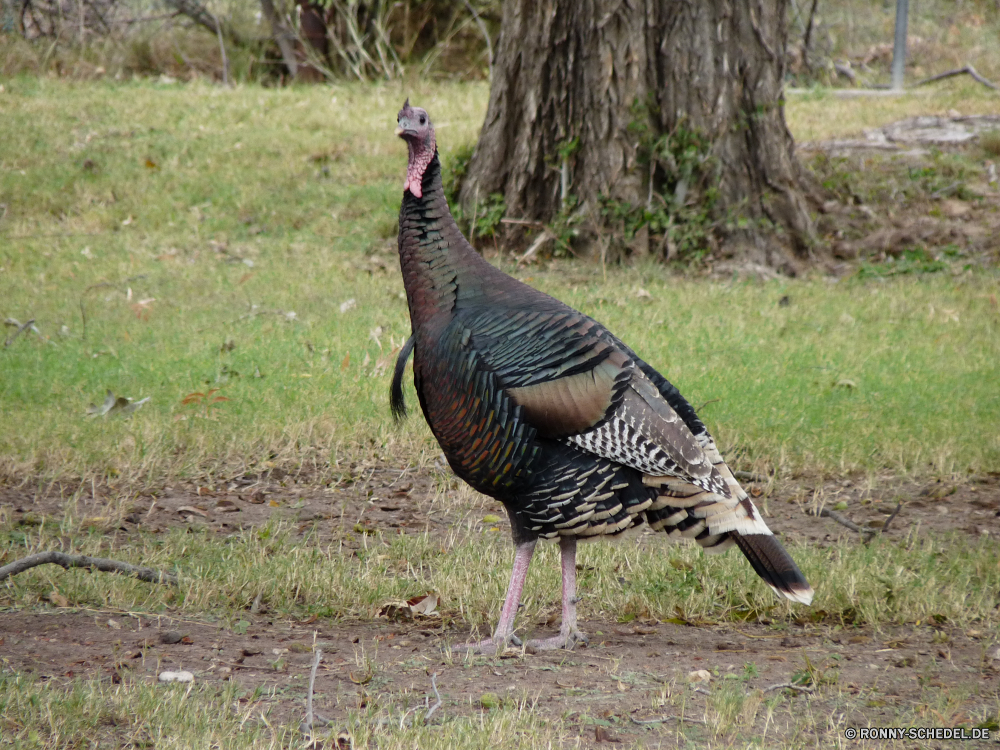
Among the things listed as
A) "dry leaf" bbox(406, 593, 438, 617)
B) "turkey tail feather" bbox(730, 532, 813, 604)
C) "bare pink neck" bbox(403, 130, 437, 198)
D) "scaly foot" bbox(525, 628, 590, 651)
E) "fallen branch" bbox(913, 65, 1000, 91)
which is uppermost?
"fallen branch" bbox(913, 65, 1000, 91)

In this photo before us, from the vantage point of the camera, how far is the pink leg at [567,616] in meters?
3.78

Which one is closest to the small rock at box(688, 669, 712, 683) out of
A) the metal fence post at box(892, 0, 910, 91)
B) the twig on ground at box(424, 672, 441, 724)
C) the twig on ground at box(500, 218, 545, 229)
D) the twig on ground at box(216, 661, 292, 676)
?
the twig on ground at box(424, 672, 441, 724)

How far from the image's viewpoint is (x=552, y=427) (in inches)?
141

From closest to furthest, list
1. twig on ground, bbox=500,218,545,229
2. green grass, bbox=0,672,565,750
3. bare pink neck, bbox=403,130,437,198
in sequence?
green grass, bbox=0,672,565,750 → bare pink neck, bbox=403,130,437,198 → twig on ground, bbox=500,218,545,229

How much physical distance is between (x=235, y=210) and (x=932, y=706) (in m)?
7.68

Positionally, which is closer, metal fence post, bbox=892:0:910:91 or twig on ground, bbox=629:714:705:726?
twig on ground, bbox=629:714:705:726

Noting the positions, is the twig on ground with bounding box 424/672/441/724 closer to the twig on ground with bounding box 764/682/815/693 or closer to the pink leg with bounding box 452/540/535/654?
the pink leg with bounding box 452/540/535/654

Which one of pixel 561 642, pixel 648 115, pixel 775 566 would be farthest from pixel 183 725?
pixel 648 115

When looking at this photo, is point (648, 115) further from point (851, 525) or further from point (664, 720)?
point (664, 720)

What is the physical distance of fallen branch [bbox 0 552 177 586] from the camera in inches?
146

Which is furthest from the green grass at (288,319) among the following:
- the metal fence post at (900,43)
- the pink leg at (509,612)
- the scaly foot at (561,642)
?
the metal fence post at (900,43)

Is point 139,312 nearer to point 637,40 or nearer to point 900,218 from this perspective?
point 637,40

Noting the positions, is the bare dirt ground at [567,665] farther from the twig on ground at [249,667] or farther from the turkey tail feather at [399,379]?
the turkey tail feather at [399,379]

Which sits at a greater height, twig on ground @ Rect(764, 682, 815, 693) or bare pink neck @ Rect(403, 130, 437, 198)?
bare pink neck @ Rect(403, 130, 437, 198)
